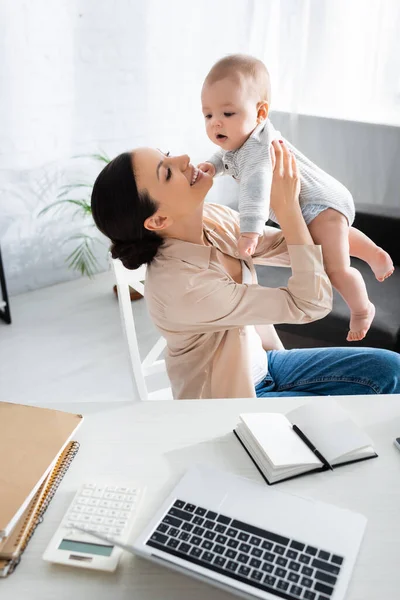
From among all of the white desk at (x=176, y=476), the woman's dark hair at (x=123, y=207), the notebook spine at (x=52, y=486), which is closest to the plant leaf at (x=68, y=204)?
the woman's dark hair at (x=123, y=207)

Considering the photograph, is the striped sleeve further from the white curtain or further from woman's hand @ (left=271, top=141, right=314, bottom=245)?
the white curtain

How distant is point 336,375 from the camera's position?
1.73 metres

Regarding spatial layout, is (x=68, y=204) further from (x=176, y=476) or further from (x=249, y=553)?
(x=249, y=553)

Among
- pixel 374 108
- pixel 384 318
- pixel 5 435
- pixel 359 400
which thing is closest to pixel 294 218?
pixel 359 400

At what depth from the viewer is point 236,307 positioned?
4.72ft

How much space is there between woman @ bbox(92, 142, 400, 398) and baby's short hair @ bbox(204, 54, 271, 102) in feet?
0.55

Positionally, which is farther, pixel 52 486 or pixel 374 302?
pixel 374 302

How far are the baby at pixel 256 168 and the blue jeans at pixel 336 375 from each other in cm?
17

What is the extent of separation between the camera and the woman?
1.41 meters

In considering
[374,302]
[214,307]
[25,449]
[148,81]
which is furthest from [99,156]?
[25,449]

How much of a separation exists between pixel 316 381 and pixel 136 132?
244 cm

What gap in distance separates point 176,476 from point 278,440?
197mm

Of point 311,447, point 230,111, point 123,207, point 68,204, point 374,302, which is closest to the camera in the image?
point 311,447

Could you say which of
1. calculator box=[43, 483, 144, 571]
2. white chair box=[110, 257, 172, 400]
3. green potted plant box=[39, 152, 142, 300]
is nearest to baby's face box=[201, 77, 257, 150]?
white chair box=[110, 257, 172, 400]
